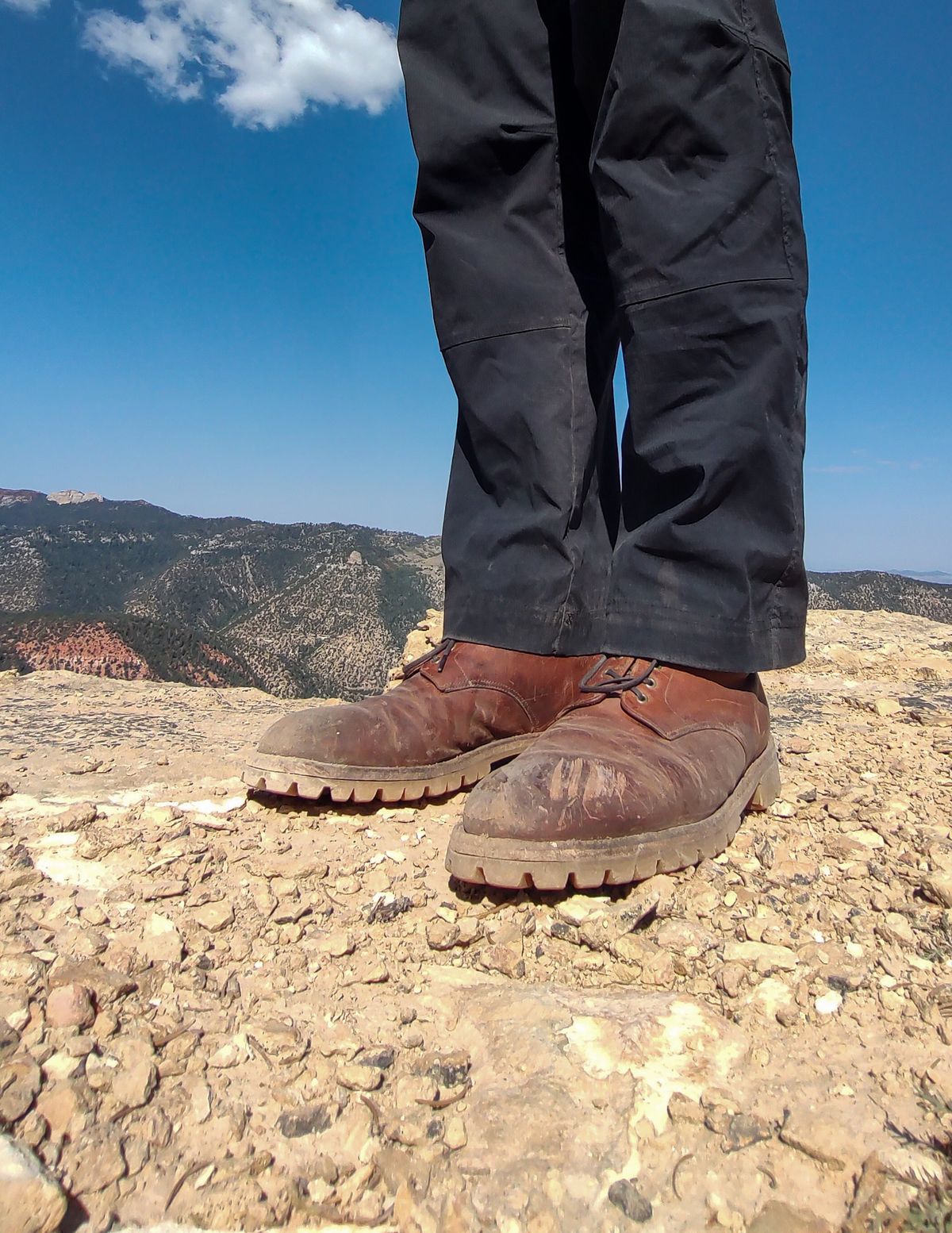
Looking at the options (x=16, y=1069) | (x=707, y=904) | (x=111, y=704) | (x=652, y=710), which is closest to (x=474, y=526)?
(x=652, y=710)

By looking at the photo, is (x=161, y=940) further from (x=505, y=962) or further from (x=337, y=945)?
(x=505, y=962)

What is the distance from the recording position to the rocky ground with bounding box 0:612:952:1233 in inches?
27.4

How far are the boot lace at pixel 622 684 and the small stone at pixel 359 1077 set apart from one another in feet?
2.47

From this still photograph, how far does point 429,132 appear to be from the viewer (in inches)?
67.3

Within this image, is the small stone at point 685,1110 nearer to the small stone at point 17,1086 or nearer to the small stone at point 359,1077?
the small stone at point 359,1077

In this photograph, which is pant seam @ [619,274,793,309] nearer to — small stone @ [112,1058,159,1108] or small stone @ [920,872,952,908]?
small stone @ [920,872,952,908]

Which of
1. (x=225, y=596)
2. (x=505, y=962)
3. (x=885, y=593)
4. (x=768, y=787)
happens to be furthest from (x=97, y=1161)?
(x=225, y=596)

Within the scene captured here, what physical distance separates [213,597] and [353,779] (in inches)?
1505

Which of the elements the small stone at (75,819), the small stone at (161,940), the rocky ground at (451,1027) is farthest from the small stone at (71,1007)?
the small stone at (75,819)

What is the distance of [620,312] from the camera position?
1.47 metres

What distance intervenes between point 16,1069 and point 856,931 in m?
1.03

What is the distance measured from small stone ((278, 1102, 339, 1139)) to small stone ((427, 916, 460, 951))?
0.32 meters

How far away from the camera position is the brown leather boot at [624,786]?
3.82 ft

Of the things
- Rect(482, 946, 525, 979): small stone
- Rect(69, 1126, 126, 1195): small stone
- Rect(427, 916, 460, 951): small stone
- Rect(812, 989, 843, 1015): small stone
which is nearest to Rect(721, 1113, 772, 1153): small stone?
Rect(812, 989, 843, 1015): small stone
